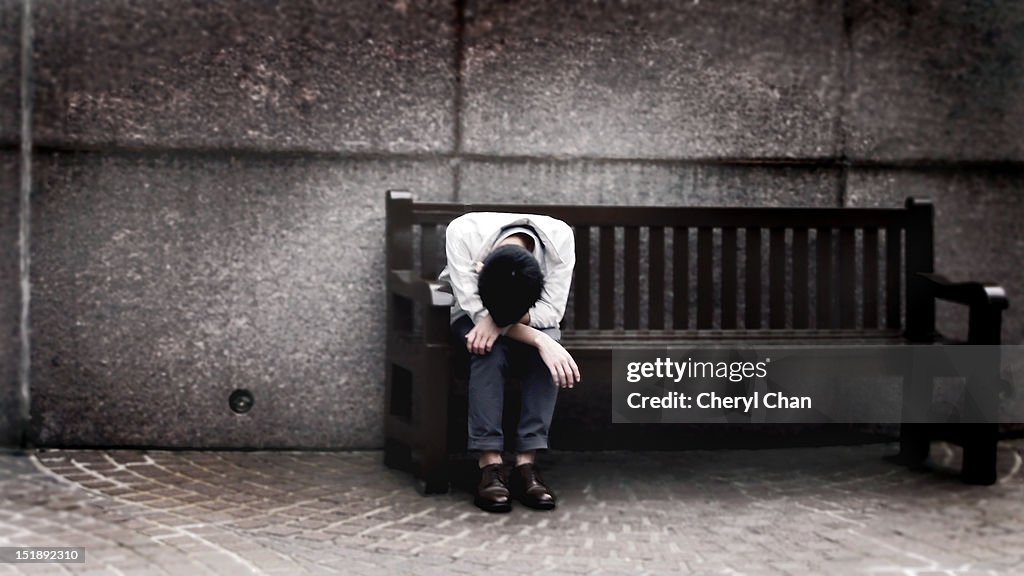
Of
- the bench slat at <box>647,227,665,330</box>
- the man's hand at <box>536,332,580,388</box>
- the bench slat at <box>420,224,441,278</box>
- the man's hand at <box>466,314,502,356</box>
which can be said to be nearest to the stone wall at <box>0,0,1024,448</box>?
the bench slat at <box>420,224,441,278</box>

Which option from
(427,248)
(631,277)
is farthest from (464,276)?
(631,277)

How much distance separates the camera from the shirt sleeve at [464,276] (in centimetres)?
419

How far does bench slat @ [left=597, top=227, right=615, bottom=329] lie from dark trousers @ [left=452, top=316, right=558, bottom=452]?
0.75m

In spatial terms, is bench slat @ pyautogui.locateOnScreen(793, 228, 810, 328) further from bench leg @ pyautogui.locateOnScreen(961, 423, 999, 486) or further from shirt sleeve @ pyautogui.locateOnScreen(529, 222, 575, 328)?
shirt sleeve @ pyautogui.locateOnScreen(529, 222, 575, 328)

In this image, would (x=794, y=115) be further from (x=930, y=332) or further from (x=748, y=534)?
(x=748, y=534)

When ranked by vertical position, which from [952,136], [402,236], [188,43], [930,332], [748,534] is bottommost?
[748,534]

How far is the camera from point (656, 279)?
16.6 feet

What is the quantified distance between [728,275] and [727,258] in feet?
0.27

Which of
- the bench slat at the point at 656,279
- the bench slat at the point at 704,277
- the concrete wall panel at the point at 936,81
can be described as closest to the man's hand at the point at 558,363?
the bench slat at the point at 656,279

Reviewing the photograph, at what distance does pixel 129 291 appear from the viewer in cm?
517

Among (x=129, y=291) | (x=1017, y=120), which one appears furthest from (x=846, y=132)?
(x=129, y=291)

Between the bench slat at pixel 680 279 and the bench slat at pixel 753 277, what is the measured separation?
295mm

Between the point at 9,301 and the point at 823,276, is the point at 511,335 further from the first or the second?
the point at 9,301

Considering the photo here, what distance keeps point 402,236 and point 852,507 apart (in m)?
2.28
